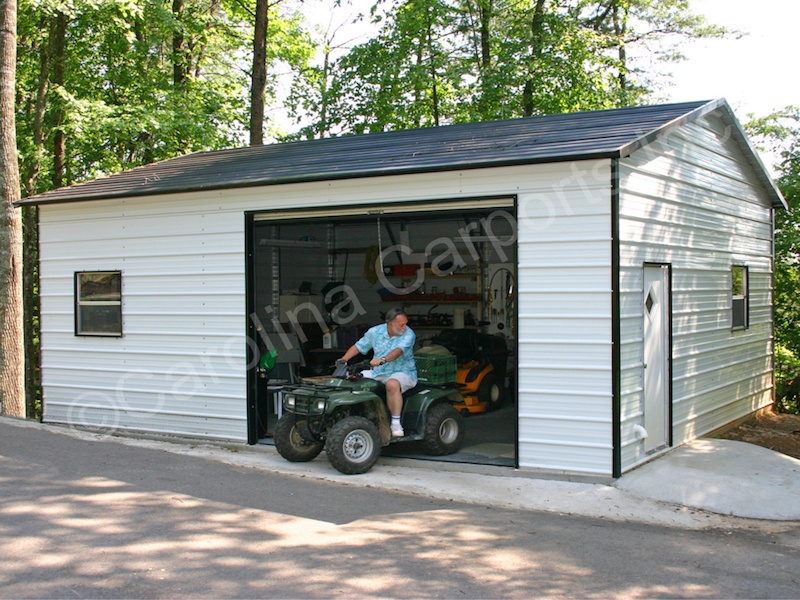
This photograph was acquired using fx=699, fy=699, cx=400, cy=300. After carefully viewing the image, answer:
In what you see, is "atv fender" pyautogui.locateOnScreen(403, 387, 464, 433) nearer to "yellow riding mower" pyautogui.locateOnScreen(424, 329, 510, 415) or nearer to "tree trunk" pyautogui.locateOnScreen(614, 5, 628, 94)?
"yellow riding mower" pyautogui.locateOnScreen(424, 329, 510, 415)

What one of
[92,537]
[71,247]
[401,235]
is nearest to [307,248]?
[401,235]

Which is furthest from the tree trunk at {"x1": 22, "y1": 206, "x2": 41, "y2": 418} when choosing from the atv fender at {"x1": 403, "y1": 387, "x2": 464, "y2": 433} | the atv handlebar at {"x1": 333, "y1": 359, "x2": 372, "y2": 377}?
the atv fender at {"x1": 403, "y1": 387, "x2": 464, "y2": 433}

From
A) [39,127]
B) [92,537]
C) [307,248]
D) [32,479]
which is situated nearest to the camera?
[92,537]

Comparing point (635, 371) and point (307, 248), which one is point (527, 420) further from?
point (307, 248)

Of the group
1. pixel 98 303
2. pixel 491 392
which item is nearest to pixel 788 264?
pixel 491 392

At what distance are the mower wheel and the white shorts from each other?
10.2 ft

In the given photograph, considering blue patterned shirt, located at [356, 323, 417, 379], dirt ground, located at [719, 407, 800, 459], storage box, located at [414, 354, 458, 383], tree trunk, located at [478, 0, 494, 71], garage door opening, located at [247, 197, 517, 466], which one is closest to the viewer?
blue patterned shirt, located at [356, 323, 417, 379]

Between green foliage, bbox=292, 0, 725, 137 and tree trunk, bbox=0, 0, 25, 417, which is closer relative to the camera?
tree trunk, bbox=0, 0, 25, 417

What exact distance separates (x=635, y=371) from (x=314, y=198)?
417cm

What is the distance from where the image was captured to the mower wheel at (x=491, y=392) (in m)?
10.7

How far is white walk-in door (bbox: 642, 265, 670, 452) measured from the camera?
7.57 m

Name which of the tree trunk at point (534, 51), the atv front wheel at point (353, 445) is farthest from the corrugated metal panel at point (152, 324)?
the tree trunk at point (534, 51)

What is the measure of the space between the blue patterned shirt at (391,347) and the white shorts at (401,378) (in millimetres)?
→ 62

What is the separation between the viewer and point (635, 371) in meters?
7.21
